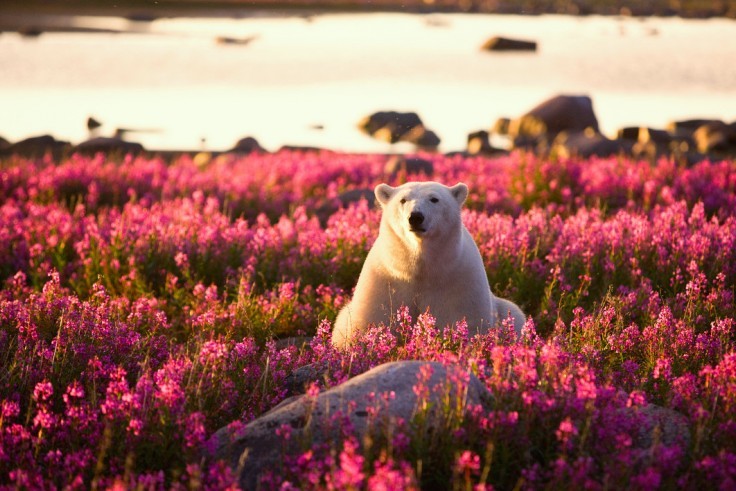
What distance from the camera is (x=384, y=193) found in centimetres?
725

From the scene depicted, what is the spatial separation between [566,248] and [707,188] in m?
4.94

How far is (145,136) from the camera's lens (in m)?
25.6

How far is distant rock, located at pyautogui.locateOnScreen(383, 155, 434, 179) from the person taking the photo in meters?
15.9

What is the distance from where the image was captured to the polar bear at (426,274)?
6.64 metres

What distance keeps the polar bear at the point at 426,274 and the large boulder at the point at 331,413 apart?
175 cm

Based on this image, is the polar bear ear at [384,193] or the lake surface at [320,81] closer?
the polar bear ear at [384,193]

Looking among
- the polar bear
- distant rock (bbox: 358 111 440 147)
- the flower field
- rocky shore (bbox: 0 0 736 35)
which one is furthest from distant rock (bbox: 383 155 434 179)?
rocky shore (bbox: 0 0 736 35)

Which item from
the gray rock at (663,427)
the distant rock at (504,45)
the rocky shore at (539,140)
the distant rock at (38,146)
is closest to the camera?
the gray rock at (663,427)

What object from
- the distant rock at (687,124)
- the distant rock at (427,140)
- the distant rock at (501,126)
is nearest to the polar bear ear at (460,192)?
the distant rock at (427,140)

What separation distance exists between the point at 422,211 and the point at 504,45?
64613 millimetres

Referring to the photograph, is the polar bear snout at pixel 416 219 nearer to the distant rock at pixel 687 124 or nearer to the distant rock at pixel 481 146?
the distant rock at pixel 481 146

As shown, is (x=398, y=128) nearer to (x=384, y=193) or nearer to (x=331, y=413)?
(x=384, y=193)

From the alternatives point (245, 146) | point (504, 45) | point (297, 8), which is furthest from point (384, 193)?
point (297, 8)

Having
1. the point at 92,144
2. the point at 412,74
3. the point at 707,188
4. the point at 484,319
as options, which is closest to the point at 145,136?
the point at 92,144
